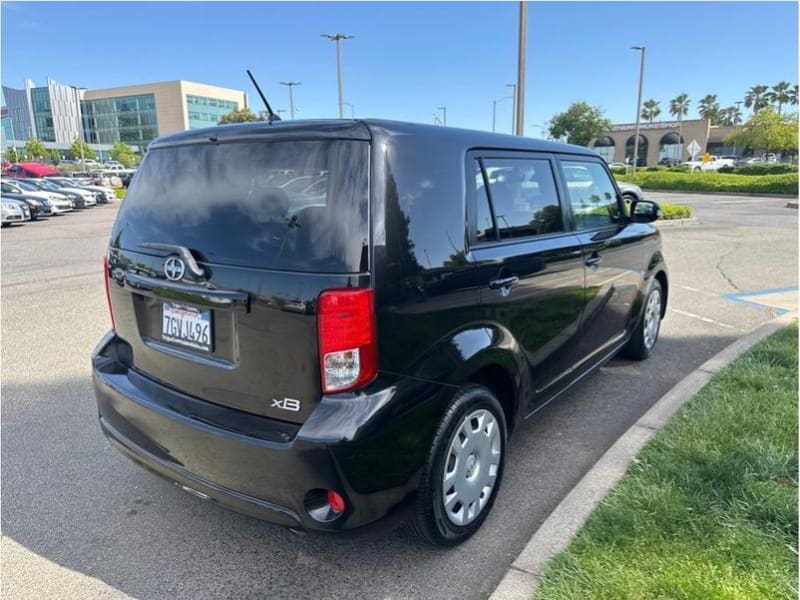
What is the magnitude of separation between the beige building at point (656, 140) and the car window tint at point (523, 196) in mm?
78463

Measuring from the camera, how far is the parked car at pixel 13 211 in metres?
18.2

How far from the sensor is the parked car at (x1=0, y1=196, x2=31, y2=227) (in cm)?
1817

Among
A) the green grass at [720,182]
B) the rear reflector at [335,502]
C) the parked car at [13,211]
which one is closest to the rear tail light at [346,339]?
the rear reflector at [335,502]

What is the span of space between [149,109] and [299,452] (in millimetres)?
113891

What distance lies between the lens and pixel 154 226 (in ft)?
8.60

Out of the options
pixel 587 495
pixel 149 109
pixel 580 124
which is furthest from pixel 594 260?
pixel 149 109

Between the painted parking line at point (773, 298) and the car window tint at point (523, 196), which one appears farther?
the painted parking line at point (773, 298)

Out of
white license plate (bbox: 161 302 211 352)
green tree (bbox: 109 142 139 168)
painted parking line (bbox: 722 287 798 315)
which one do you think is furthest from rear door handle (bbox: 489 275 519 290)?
green tree (bbox: 109 142 139 168)

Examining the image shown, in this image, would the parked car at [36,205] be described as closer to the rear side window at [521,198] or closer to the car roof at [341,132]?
the car roof at [341,132]

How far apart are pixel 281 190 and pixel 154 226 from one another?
0.77 m

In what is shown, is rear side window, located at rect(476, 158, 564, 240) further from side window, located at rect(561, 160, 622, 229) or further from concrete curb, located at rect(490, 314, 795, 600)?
concrete curb, located at rect(490, 314, 795, 600)

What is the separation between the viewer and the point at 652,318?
5207 mm

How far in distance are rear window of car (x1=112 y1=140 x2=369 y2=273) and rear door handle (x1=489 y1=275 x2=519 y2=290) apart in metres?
0.82

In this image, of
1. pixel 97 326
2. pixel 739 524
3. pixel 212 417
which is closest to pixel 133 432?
pixel 212 417
